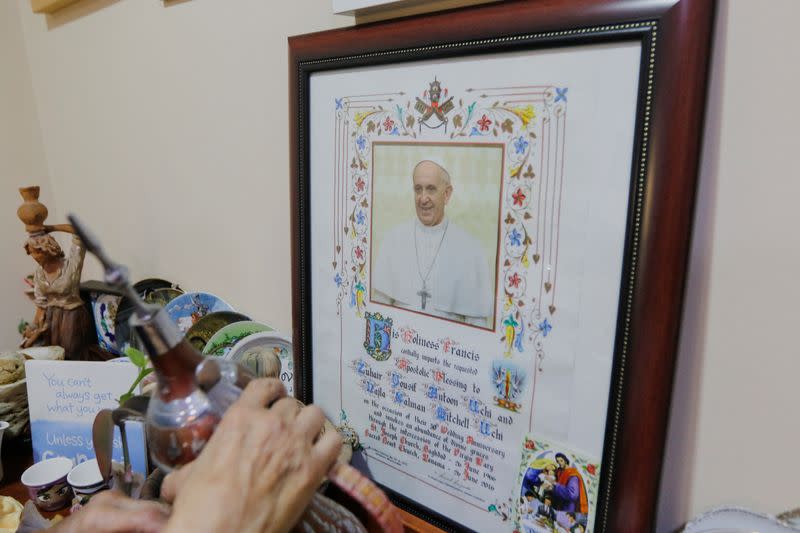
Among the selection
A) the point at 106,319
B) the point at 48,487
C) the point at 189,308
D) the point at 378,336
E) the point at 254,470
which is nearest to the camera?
the point at 254,470

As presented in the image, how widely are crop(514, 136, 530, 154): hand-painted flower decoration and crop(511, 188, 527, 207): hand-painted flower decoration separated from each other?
0.04 metres

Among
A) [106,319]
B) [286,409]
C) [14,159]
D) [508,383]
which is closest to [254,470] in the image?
[286,409]

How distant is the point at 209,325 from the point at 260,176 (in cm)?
24

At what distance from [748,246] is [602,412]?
0.18 metres

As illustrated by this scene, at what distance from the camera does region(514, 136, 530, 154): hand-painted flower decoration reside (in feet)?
1.58

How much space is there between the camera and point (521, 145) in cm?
48

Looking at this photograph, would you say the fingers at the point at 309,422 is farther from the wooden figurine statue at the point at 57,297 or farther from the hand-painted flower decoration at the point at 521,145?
the wooden figurine statue at the point at 57,297

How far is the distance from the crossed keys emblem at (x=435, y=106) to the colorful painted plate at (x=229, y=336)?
1.32 ft

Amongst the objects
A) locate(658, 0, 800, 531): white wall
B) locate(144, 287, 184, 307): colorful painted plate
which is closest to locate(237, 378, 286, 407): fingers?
locate(658, 0, 800, 531): white wall

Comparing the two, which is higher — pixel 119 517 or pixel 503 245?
pixel 503 245

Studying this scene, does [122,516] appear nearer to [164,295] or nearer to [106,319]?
[164,295]

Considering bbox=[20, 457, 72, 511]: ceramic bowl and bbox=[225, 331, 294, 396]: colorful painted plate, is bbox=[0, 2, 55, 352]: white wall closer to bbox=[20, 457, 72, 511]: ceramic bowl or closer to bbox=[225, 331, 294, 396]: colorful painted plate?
bbox=[20, 457, 72, 511]: ceramic bowl

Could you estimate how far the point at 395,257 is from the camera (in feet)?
1.97

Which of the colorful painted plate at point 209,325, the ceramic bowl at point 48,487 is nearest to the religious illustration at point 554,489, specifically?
the colorful painted plate at point 209,325
